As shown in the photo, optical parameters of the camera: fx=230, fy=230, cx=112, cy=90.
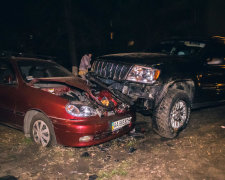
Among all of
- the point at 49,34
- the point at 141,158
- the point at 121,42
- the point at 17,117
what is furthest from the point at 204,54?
the point at 121,42

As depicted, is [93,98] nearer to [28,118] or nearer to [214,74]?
[28,118]

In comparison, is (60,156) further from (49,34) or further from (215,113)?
(49,34)

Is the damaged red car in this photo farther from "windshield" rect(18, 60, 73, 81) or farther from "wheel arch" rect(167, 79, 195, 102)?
"wheel arch" rect(167, 79, 195, 102)

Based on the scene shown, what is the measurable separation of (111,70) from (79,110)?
143 centimetres

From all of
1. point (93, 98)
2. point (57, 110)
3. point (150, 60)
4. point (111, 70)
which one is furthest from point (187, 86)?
point (57, 110)

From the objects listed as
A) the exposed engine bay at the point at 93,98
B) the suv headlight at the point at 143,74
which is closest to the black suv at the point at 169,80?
the suv headlight at the point at 143,74

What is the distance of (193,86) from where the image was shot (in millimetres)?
4742

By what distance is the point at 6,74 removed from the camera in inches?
180

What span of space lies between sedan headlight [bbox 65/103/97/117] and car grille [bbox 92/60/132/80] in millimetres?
1061

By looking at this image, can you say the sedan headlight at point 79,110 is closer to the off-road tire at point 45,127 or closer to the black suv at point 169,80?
the off-road tire at point 45,127

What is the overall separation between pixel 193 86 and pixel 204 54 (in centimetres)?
81

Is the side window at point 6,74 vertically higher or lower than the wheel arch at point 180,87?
higher

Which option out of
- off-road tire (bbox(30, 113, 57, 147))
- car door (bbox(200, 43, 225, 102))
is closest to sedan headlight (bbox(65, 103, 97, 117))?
off-road tire (bbox(30, 113, 57, 147))

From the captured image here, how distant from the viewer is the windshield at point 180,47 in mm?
5271
